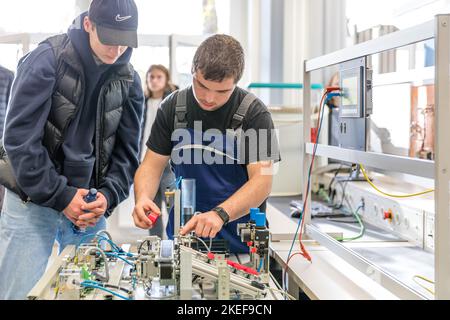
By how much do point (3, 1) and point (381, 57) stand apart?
288 centimetres

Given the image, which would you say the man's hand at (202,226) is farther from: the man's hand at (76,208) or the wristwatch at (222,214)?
the man's hand at (76,208)

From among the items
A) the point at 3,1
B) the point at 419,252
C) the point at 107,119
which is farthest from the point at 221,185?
the point at 3,1

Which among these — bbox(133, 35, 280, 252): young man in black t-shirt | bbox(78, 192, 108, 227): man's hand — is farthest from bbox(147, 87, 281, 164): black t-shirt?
bbox(78, 192, 108, 227): man's hand

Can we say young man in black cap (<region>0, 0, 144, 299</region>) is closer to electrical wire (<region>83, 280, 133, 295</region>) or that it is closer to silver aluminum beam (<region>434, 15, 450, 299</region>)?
electrical wire (<region>83, 280, 133, 295</region>)

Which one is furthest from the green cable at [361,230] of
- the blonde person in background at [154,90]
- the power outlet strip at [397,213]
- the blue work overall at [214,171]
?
the blonde person in background at [154,90]

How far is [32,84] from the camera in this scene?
162 cm

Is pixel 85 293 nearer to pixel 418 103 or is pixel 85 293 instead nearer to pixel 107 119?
pixel 107 119

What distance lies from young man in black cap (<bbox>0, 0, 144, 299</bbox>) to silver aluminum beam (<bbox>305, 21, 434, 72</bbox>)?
0.69 metres

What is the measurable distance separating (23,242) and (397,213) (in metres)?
1.57

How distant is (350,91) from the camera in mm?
1801

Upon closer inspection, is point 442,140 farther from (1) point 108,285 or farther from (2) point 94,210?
(2) point 94,210

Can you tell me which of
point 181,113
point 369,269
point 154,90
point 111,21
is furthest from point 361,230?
point 154,90

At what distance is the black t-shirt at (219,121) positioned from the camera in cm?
180

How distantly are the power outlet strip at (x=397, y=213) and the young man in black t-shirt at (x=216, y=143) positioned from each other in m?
0.76
